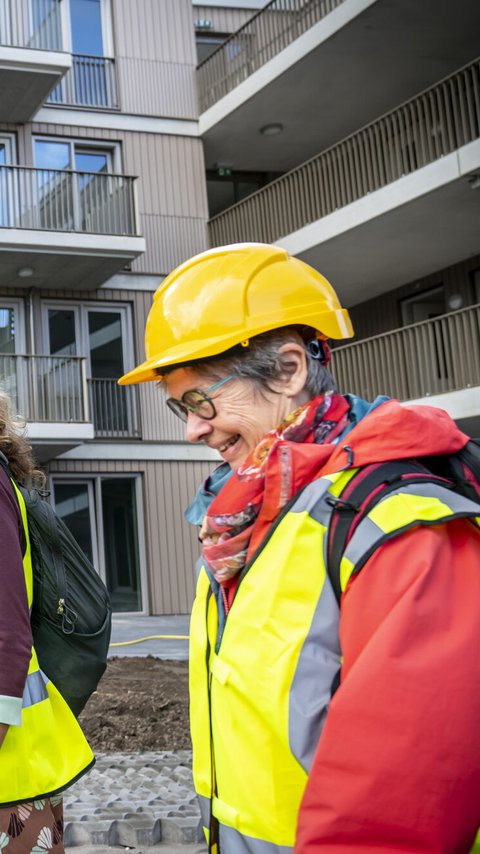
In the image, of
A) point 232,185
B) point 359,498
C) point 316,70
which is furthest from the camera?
point 232,185

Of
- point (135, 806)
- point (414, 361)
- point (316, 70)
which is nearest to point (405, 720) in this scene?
point (135, 806)

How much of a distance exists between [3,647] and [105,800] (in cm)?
435

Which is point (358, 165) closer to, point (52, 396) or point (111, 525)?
point (52, 396)

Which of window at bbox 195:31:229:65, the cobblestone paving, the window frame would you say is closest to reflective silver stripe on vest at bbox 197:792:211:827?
the cobblestone paving

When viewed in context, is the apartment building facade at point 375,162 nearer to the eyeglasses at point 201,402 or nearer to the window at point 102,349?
the window at point 102,349

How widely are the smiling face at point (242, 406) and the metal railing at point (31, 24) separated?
21.0 metres

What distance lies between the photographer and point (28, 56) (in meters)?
20.5

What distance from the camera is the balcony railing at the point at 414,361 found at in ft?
56.0

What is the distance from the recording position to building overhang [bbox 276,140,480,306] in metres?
16.7

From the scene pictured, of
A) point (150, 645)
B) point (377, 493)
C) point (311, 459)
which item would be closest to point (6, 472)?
point (311, 459)

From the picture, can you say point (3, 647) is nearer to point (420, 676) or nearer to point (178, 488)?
point (420, 676)

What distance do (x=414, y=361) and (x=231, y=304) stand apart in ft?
54.6

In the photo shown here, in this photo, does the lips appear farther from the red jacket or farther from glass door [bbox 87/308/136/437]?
glass door [bbox 87/308/136/437]

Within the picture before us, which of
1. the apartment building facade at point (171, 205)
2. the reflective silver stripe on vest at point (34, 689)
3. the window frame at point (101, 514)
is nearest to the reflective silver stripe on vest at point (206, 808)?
the reflective silver stripe on vest at point (34, 689)
